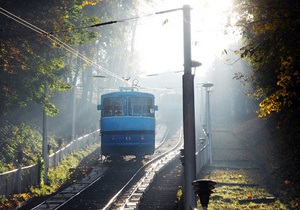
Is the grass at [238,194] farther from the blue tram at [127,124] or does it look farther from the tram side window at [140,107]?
the tram side window at [140,107]

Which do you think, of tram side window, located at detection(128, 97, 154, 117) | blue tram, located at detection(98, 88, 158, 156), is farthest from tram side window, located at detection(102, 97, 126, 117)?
tram side window, located at detection(128, 97, 154, 117)

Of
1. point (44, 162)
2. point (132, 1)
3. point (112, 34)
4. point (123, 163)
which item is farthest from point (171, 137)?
point (44, 162)

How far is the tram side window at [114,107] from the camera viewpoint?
24453mm

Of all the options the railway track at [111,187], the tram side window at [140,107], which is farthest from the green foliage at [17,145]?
the tram side window at [140,107]

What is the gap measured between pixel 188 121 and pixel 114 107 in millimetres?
13774

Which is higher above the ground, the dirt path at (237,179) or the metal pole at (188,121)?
the metal pole at (188,121)

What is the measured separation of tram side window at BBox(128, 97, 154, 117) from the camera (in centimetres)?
2452

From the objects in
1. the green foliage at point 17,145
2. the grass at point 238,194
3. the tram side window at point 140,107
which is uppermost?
the tram side window at point 140,107

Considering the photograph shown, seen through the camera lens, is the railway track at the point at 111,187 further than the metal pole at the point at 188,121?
Yes

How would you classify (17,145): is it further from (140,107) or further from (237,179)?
(237,179)

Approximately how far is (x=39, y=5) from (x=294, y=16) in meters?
15.3

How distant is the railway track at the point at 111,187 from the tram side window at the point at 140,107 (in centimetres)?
335

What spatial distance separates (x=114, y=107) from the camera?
24.5m

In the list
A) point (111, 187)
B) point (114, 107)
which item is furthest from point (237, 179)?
point (114, 107)
